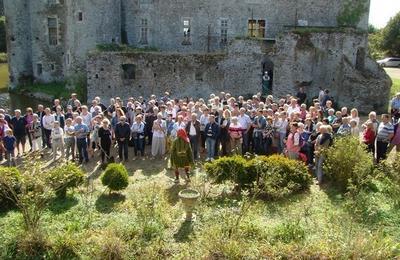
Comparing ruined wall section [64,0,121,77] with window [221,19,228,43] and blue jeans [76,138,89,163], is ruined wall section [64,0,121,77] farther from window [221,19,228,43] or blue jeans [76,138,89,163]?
blue jeans [76,138,89,163]

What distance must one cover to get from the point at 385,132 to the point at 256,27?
734 inches

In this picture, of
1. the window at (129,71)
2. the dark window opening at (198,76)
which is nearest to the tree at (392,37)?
the dark window opening at (198,76)

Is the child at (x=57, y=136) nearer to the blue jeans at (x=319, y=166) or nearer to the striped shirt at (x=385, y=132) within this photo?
the blue jeans at (x=319, y=166)

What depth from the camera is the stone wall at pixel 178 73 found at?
26.4m

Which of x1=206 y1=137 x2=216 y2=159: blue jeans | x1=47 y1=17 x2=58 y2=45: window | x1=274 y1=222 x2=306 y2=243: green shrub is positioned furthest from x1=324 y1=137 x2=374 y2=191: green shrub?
x1=47 y1=17 x2=58 y2=45: window

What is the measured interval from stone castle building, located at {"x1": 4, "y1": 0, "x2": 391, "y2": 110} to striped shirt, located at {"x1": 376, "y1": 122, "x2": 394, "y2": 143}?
431 inches

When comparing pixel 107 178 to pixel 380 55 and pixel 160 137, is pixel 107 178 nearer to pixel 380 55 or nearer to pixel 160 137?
pixel 160 137

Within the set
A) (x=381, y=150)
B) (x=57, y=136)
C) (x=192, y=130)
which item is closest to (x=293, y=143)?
(x=381, y=150)

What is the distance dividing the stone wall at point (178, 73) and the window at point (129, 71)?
1.02 feet

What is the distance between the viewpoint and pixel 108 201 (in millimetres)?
12062

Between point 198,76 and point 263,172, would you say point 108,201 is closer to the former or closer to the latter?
point 263,172

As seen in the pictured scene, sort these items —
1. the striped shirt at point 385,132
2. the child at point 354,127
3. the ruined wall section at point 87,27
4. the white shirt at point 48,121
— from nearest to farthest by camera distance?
the child at point 354,127, the striped shirt at point 385,132, the white shirt at point 48,121, the ruined wall section at point 87,27

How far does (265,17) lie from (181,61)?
754cm

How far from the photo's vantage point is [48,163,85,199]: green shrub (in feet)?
36.4
